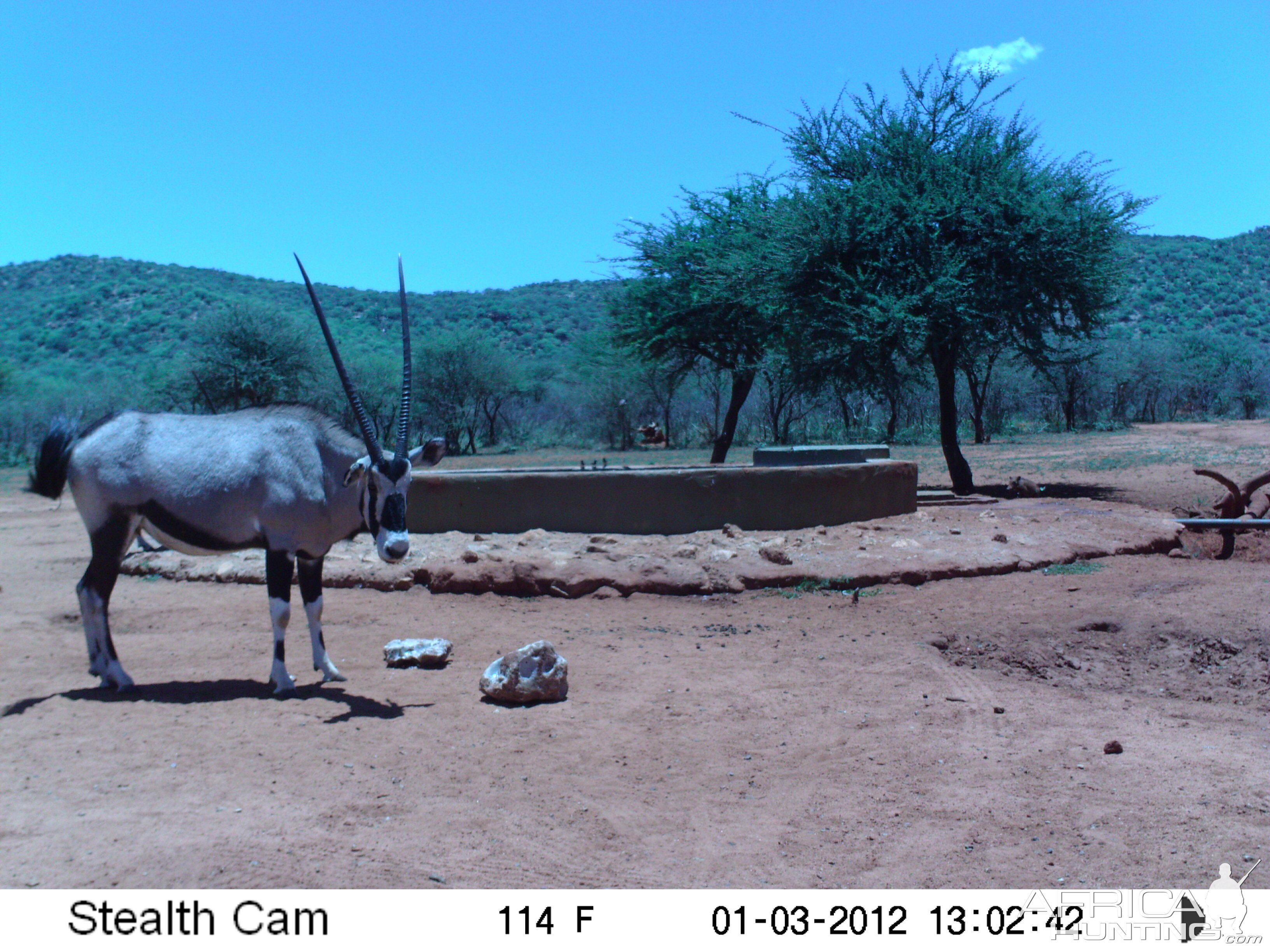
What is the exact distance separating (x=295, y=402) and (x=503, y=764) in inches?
116

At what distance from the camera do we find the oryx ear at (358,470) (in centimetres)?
551

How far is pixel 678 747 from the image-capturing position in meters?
4.94

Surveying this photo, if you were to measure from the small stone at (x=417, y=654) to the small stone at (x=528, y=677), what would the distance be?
0.82 m

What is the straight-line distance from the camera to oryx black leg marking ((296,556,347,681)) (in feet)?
19.9

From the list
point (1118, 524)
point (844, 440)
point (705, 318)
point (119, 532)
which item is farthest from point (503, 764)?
point (844, 440)

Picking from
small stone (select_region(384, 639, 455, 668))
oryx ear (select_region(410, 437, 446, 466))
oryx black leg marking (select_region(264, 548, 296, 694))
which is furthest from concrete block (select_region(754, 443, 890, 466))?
oryx black leg marking (select_region(264, 548, 296, 694))

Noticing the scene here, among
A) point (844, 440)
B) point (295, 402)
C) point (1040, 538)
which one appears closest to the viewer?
point (295, 402)

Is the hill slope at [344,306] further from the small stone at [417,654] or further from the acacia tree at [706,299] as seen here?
the small stone at [417,654]

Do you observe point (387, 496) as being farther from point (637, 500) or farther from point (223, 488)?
point (637, 500)

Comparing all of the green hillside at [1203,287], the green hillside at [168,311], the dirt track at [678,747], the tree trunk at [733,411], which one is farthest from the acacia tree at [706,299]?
the green hillside at [1203,287]

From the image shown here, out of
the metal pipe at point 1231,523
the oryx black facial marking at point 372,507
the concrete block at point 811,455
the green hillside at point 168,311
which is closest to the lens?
the oryx black facial marking at point 372,507

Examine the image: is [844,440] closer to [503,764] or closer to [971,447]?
[971,447]

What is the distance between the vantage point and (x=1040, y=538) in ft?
32.8

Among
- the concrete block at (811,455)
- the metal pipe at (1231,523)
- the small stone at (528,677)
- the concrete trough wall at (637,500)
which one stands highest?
the concrete block at (811,455)
